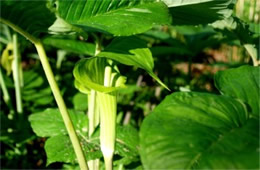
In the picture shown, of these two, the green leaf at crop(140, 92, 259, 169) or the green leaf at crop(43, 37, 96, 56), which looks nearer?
the green leaf at crop(140, 92, 259, 169)

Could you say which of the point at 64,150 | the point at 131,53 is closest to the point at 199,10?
the point at 131,53

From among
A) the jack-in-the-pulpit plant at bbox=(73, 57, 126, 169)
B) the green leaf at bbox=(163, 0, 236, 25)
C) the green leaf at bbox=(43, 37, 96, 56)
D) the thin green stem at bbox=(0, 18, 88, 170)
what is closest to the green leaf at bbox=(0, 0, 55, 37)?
the thin green stem at bbox=(0, 18, 88, 170)

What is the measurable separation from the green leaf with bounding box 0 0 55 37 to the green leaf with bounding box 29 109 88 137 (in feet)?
1.54

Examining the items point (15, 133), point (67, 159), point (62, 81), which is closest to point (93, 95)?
point (67, 159)

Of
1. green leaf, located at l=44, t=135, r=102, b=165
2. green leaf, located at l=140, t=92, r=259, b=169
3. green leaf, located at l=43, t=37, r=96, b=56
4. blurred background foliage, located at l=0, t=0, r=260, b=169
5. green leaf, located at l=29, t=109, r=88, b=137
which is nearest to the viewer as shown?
green leaf, located at l=140, t=92, r=259, b=169

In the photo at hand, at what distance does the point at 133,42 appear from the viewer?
878mm

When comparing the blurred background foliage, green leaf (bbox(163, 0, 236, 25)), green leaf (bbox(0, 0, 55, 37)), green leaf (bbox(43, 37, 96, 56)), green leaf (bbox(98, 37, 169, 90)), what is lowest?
the blurred background foliage

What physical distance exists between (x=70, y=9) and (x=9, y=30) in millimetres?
968

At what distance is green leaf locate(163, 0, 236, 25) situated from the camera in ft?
2.81

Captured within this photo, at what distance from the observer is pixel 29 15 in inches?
29.0

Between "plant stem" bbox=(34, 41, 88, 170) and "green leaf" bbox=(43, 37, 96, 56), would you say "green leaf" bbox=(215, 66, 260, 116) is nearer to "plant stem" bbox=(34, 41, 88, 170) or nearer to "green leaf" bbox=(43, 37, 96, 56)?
"plant stem" bbox=(34, 41, 88, 170)

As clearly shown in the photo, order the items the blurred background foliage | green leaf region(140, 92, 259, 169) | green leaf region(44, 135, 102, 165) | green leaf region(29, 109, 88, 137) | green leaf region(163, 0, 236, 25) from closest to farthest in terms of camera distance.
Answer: green leaf region(140, 92, 259, 169) → green leaf region(163, 0, 236, 25) → green leaf region(44, 135, 102, 165) → green leaf region(29, 109, 88, 137) → the blurred background foliage

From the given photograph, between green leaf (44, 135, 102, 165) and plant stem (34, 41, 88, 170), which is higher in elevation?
plant stem (34, 41, 88, 170)

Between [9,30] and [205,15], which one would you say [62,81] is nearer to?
[9,30]
